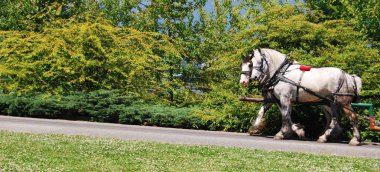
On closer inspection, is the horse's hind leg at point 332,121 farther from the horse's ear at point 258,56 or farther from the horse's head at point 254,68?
the horse's ear at point 258,56

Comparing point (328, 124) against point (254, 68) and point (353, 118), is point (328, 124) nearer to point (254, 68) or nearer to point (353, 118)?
point (353, 118)

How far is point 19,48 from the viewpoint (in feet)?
64.4

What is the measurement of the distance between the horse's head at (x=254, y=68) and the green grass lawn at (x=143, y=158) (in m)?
2.62

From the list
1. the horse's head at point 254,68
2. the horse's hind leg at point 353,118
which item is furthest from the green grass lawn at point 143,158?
the horse's head at point 254,68

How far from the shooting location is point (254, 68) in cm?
1278

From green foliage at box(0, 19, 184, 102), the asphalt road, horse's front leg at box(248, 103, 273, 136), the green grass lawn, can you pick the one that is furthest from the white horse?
green foliage at box(0, 19, 184, 102)

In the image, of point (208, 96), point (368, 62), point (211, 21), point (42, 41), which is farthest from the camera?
point (211, 21)

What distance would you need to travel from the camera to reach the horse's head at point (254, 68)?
1278cm

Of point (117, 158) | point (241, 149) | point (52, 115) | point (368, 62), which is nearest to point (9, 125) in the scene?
point (52, 115)

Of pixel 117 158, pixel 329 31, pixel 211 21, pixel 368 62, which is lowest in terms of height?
pixel 117 158

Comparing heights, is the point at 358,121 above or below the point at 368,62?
below

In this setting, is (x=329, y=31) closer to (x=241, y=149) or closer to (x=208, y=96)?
(x=208, y=96)

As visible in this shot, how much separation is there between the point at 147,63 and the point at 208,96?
323cm

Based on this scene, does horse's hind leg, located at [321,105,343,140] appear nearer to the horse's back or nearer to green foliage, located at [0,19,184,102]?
the horse's back
